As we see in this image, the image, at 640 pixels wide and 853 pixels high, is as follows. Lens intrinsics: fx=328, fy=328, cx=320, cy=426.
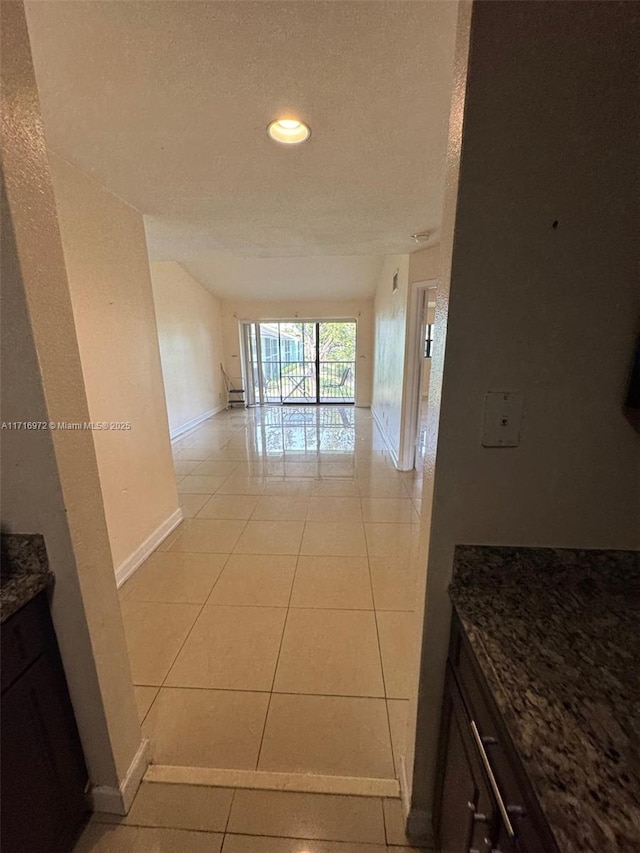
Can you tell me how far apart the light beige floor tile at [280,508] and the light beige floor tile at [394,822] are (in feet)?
5.87

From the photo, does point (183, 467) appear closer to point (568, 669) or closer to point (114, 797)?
point (114, 797)

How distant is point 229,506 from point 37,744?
2174mm

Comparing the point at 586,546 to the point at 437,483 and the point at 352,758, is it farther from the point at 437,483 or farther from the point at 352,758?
the point at 352,758

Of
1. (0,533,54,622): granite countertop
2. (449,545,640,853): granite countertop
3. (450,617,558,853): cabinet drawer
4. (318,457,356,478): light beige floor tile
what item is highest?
(0,533,54,622): granite countertop

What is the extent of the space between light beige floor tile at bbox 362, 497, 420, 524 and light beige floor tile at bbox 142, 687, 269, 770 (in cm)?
163

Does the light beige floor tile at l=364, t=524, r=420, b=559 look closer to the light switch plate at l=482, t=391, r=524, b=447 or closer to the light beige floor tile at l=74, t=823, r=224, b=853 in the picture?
the light beige floor tile at l=74, t=823, r=224, b=853

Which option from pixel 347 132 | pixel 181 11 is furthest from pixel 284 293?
pixel 181 11

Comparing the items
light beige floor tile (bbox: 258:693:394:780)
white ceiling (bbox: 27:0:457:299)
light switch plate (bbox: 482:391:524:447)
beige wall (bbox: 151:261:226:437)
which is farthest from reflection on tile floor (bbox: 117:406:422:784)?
beige wall (bbox: 151:261:226:437)

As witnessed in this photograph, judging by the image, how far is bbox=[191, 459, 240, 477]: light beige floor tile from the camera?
3.74 meters

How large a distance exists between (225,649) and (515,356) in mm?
1721

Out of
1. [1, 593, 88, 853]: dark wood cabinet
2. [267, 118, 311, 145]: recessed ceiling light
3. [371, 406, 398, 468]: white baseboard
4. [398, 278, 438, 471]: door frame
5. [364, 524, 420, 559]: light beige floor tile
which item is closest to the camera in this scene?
[1, 593, 88, 853]: dark wood cabinet

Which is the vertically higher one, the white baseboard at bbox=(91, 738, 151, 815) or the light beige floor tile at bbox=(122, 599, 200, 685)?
the white baseboard at bbox=(91, 738, 151, 815)

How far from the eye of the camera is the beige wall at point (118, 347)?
1.68 metres

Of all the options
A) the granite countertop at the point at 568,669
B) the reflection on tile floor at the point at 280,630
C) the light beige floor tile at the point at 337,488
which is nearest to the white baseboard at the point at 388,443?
the reflection on tile floor at the point at 280,630
